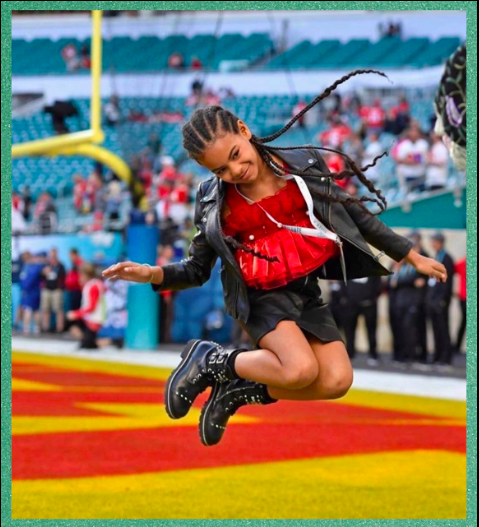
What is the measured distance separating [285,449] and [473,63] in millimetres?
4543

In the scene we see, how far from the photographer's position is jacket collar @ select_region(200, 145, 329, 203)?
3.87 metres

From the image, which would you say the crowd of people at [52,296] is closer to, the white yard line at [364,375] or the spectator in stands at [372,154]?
the white yard line at [364,375]

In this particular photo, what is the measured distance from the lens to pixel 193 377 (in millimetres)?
4320

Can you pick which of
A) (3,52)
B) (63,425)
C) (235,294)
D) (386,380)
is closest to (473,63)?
(235,294)

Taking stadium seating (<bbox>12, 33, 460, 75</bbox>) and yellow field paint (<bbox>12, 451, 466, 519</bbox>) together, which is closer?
yellow field paint (<bbox>12, 451, 466, 519</bbox>)

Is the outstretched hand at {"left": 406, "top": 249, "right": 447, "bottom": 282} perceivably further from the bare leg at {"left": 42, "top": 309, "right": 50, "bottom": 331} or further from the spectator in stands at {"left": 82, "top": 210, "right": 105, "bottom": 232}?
the bare leg at {"left": 42, "top": 309, "right": 50, "bottom": 331}

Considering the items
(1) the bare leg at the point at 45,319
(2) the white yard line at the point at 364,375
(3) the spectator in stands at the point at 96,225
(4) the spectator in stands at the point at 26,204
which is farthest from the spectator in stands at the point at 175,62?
(2) the white yard line at the point at 364,375

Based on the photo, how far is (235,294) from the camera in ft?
13.2

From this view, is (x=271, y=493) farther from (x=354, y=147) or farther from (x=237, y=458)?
(x=354, y=147)

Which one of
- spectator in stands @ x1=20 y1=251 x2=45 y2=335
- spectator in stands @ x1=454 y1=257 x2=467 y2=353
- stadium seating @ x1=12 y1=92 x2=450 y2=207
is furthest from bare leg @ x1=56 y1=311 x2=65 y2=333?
spectator in stands @ x1=454 y1=257 x2=467 y2=353

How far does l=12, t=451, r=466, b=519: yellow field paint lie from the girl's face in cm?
258

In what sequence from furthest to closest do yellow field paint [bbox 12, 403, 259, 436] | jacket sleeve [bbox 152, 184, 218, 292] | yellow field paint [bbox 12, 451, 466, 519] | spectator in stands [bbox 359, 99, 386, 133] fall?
spectator in stands [bbox 359, 99, 386, 133] → yellow field paint [bbox 12, 403, 259, 436] → yellow field paint [bbox 12, 451, 466, 519] → jacket sleeve [bbox 152, 184, 218, 292]

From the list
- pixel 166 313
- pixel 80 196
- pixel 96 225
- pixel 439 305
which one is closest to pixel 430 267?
pixel 439 305

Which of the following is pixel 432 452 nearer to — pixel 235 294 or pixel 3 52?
pixel 235 294
